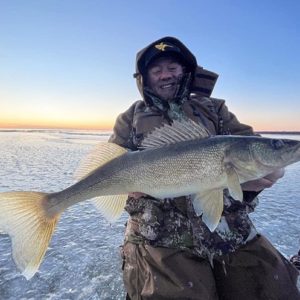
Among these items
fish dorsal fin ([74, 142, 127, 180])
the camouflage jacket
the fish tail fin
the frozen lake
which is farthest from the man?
the fish tail fin

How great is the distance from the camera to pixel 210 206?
9.29 ft

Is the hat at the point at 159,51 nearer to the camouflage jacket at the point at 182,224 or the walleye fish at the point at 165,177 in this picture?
the camouflage jacket at the point at 182,224

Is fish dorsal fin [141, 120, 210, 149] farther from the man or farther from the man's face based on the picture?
the man's face

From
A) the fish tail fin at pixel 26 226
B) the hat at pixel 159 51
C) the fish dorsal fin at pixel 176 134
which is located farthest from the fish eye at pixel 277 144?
the fish tail fin at pixel 26 226

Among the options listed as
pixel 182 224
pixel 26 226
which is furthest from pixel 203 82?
pixel 26 226

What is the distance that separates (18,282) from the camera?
3.62m

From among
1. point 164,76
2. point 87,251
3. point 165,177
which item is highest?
point 164,76

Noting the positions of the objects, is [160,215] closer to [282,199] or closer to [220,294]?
[220,294]

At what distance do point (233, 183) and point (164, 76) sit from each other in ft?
5.27

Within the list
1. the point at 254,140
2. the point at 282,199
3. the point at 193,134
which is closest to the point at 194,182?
the point at 193,134

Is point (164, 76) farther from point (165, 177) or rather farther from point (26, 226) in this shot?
point (26, 226)

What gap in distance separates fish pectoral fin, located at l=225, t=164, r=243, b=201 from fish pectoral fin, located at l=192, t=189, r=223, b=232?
11cm

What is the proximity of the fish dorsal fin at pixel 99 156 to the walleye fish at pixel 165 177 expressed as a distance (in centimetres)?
2

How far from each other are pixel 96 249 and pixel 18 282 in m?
1.13
